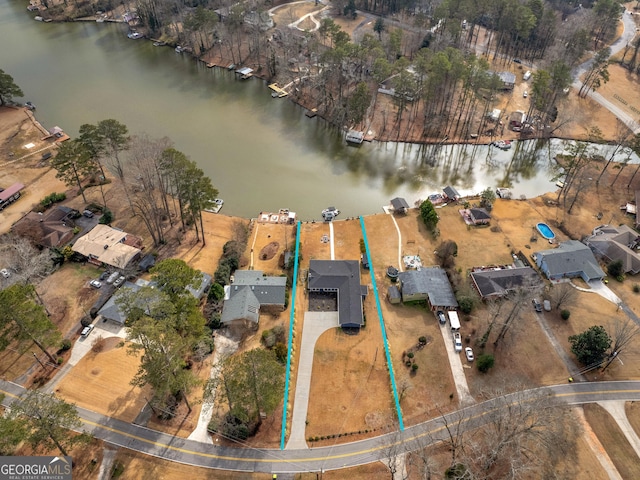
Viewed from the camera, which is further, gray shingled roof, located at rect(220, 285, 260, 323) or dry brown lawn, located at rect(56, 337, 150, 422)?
gray shingled roof, located at rect(220, 285, 260, 323)

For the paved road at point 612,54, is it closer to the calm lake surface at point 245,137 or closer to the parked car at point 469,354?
the calm lake surface at point 245,137

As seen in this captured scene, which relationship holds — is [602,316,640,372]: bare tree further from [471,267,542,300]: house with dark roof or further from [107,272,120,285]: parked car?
[107,272,120,285]: parked car

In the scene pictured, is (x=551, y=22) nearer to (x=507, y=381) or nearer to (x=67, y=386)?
(x=507, y=381)

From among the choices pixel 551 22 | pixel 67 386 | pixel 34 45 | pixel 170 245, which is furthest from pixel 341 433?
pixel 34 45

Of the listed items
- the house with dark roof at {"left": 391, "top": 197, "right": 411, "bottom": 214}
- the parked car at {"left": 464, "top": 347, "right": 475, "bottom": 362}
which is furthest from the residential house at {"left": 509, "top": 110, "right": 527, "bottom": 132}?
the parked car at {"left": 464, "top": 347, "right": 475, "bottom": 362}

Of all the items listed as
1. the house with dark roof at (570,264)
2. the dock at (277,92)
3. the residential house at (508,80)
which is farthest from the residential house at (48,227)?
the residential house at (508,80)

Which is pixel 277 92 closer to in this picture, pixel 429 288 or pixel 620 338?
pixel 429 288
